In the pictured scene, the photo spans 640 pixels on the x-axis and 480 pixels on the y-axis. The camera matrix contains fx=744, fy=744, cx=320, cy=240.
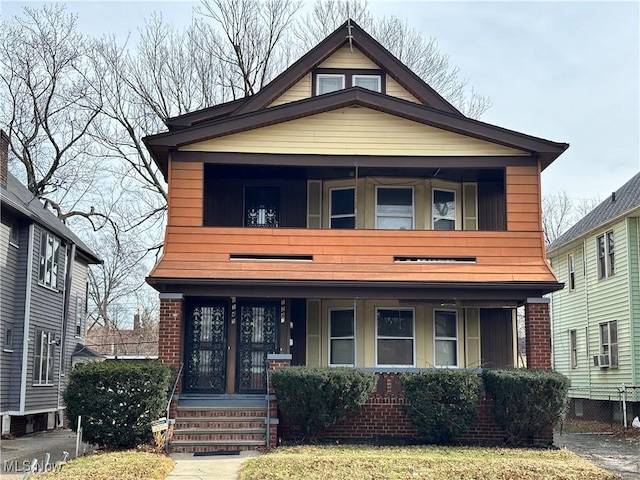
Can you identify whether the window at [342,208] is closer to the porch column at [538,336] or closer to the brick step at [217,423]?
the porch column at [538,336]

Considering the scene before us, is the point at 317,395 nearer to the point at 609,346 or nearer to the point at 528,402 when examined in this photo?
the point at 528,402

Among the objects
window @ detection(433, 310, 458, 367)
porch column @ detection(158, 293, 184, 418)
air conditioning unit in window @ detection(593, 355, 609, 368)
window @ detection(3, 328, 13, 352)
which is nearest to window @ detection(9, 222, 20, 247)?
window @ detection(3, 328, 13, 352)

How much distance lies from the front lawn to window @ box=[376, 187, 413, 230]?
5.99m

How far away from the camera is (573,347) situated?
26906 mm

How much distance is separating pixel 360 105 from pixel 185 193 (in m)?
4.31

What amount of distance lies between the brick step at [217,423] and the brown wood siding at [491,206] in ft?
23.8

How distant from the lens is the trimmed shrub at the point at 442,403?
44.5 feet

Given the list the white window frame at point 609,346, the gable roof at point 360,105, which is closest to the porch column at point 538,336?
the gable roof at point 360,105

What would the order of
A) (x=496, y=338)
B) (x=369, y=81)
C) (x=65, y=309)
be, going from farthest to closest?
(x=65, y=309) < (x=369, y=81) < (x=496, y=338)

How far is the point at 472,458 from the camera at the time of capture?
1203 cm

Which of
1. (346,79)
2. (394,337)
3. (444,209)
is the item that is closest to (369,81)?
(346,79)

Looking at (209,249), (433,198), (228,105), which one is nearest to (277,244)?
(209,249)

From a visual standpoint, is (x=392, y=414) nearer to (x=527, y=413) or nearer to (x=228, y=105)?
(x=527, y=413)

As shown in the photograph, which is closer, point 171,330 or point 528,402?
point 528,402
